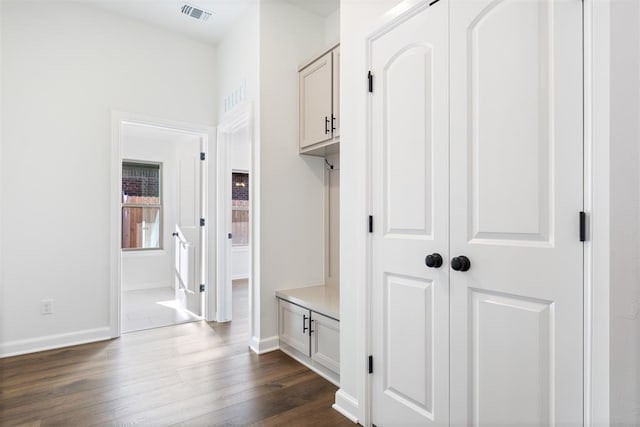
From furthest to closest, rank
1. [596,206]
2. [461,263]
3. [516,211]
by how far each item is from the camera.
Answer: [461,263] < [516,211] < [596,206]

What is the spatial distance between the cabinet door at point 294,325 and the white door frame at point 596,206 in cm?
182

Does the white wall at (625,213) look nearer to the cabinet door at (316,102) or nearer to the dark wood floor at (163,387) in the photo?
the dark wood floor at (163,387)

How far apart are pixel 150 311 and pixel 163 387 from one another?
2155 millimetres

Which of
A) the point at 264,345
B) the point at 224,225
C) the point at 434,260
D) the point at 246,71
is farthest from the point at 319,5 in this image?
the point at 264,345

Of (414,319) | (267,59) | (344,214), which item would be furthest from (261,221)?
(414,319)

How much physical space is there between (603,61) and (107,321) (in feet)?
12.6

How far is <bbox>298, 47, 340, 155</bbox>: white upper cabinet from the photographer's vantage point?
105 inches

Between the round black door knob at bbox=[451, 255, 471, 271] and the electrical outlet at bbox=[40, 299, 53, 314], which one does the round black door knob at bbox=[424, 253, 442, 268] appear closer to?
the round black door knob at bbox=[451, 255, 471, 271]

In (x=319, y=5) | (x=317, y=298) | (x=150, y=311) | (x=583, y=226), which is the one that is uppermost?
(x=319, y=5)

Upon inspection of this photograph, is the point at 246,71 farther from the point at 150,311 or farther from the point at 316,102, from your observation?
the point at 150,311

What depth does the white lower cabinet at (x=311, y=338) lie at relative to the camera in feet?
7.81

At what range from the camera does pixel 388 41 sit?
5.67 ft

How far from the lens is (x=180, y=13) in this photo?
128 inches

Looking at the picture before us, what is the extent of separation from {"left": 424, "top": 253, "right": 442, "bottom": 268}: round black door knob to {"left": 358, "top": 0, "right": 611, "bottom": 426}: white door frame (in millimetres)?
513
